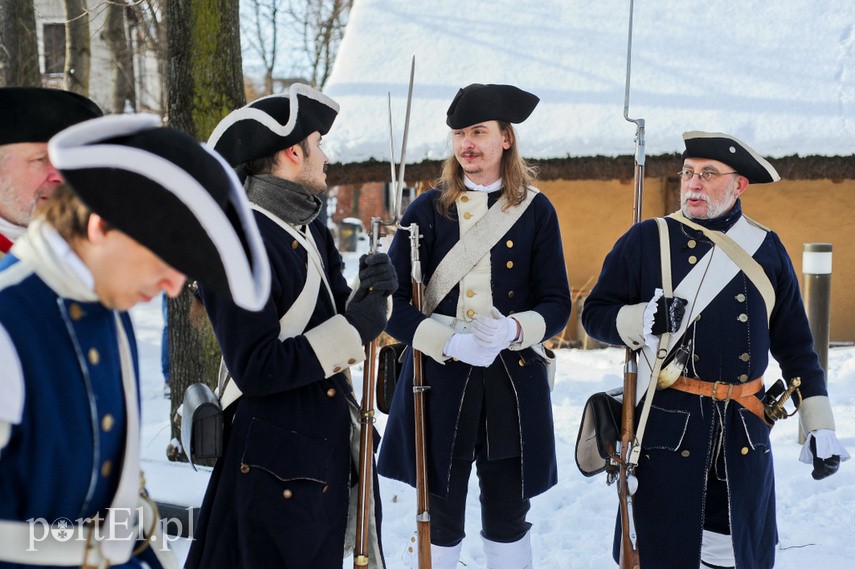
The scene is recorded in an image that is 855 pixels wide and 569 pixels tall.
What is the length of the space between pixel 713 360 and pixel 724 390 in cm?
11

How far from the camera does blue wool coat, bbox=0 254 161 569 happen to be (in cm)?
152

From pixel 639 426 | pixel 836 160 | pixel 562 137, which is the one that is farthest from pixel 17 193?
pixel 836 160

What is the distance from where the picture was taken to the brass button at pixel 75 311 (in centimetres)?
158

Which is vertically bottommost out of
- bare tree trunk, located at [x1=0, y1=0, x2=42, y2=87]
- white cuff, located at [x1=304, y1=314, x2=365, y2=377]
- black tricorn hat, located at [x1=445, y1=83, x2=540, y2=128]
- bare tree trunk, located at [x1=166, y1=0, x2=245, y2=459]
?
white cuff, located at [x1=304, y1=314, x2=365, y2=377]

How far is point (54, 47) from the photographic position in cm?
1908

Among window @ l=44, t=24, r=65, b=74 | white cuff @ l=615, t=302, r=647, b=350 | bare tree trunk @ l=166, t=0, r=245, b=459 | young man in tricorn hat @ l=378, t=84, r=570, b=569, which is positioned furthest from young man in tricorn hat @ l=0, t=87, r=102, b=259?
window @ l=44, t=24, r=65, b=74

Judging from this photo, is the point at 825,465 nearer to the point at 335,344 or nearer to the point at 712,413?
the point at 712,413

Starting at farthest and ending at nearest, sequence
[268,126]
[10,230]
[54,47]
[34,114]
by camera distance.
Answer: [54,47], [268,126], [34,114], [10,230]

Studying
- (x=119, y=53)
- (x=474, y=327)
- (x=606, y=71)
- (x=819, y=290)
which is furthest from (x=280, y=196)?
(x=119, y=53)

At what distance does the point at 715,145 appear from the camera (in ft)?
10.7

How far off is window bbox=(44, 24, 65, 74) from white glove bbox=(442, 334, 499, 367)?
16.4 meters

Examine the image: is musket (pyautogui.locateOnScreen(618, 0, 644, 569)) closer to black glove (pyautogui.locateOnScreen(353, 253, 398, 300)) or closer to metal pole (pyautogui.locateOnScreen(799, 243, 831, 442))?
black glove (pyautogui.locateOnScreen(353, 253, 398, 300))

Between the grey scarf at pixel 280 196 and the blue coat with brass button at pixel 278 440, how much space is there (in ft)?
0.16

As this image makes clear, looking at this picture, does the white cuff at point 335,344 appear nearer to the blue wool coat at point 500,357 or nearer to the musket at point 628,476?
the blue wool coat at point 500,357
